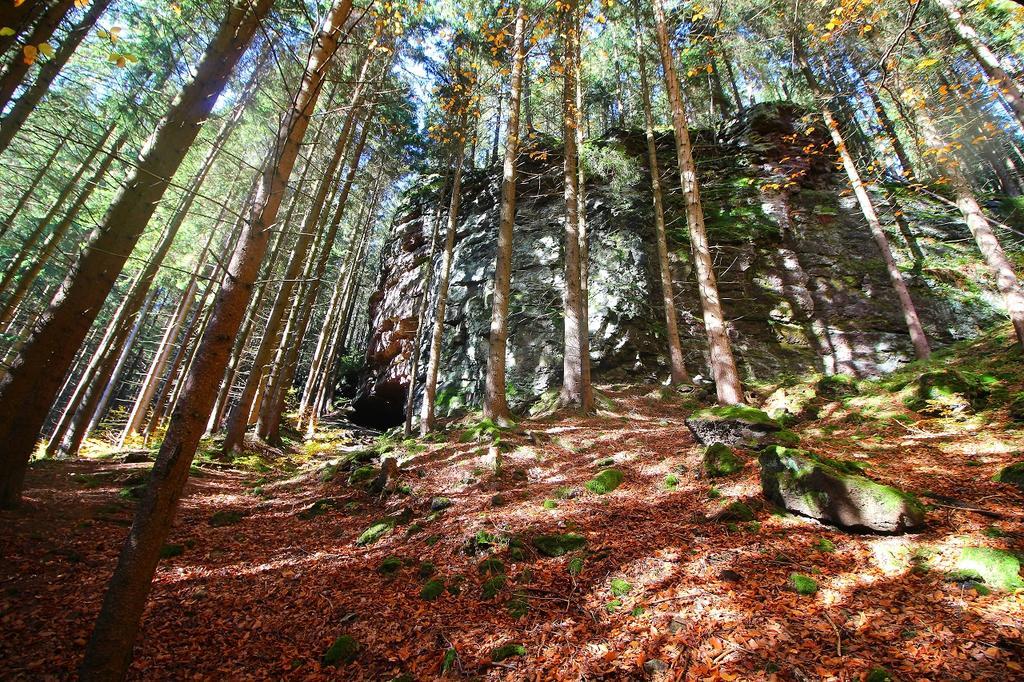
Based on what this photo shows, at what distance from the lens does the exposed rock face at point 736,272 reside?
1427cm

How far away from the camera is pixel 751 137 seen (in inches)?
734

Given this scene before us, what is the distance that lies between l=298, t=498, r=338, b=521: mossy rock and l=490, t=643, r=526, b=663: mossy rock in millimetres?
4838

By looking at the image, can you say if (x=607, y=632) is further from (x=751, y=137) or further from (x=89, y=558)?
(x=751, y=137)

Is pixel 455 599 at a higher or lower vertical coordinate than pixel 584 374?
lower

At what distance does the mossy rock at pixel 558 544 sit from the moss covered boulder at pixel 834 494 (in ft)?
7.63

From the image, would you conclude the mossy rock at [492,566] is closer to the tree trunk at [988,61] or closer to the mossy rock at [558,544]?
the mossy rock at [558,544]

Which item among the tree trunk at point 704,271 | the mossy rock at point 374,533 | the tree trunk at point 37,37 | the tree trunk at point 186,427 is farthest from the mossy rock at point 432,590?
the tree trunk at point 37,37

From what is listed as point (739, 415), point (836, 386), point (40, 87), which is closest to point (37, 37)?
point (40, 87)

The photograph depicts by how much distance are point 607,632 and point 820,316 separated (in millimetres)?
16191

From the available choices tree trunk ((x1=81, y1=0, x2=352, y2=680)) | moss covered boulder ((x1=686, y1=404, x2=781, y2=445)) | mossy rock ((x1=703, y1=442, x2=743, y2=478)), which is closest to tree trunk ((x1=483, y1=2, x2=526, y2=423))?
moss covered boulder ((x1=686, y1=404, x2=781, y2=445))

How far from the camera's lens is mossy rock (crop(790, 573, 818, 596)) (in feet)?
10.8

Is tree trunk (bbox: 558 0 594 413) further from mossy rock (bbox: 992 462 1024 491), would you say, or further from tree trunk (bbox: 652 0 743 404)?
mossy rock (bbox: 992 462 1024 491)

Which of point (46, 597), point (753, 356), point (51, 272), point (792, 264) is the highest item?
point (51, 272)

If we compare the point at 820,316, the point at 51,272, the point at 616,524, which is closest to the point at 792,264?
the point at 820,316
